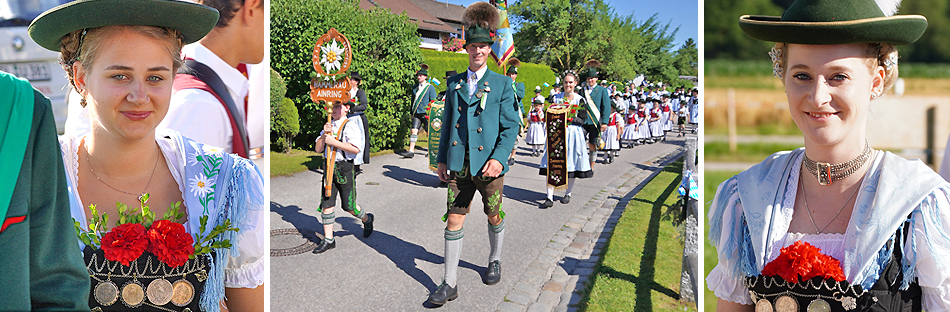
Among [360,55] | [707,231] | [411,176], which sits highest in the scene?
[360,55]

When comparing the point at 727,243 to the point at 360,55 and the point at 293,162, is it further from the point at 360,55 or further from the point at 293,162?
the point at 360,55

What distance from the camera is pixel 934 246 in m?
1.54

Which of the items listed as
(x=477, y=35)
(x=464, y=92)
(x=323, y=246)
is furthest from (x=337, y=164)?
(x=477, y=35)

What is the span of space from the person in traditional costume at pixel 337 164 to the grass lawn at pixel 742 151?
18.3 ft

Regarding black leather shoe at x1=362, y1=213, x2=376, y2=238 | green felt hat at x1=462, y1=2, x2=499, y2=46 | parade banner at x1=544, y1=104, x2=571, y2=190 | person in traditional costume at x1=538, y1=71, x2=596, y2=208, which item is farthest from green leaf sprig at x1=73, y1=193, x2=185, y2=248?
person in traditional costume at x1=538, y1=71, x2=596, y2=208

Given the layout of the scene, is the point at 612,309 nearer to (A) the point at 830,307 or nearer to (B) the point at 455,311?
(B) the point at 455,311

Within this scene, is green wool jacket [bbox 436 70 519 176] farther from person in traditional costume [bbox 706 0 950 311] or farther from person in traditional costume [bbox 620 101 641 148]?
person in traditional costume [bbox 620 101 641 148]

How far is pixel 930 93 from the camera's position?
7430mm

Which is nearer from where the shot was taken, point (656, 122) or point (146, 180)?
point (146, 180)

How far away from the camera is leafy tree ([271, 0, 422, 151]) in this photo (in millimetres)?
9898

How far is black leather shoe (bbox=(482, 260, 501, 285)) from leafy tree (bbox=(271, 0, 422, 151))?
661cm

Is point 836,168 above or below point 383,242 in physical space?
above

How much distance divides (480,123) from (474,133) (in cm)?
9

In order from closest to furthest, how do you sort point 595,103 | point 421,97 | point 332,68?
point 332,68, point 595,103, point 421,97
